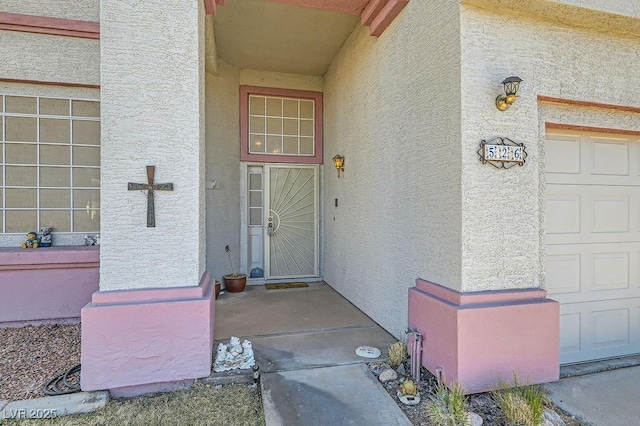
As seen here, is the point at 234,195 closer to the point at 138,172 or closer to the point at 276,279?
the point at 276,279

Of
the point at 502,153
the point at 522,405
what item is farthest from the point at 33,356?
the point at 502,153

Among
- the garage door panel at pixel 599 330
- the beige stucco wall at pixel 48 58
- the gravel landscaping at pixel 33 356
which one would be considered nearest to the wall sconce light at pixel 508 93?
the garage door panel at pixel 599 330

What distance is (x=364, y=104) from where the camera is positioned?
16.6ft

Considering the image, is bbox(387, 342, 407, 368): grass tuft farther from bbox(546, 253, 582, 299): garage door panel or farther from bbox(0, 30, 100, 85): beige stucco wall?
bbox(0, 30, 100, 85): beige stucco wall

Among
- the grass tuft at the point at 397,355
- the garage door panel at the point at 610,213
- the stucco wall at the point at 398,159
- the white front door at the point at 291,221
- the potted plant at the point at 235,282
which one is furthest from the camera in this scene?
the white front door at the point at 291,221

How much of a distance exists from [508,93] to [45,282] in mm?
5750

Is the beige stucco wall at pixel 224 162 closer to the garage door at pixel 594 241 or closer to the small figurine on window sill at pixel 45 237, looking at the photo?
the small figurine on window sill at pixel 45 237

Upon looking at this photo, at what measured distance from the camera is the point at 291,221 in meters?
7.26

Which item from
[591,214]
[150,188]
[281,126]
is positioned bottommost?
[591,214]

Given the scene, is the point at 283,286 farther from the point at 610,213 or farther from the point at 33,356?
the point at 610,213

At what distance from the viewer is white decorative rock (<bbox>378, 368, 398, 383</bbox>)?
3165 mm

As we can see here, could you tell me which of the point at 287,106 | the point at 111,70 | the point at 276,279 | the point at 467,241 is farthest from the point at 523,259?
the point at 287,106

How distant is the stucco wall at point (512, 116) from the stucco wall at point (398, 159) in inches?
4.7

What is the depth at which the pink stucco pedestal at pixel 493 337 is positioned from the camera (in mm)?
2855
